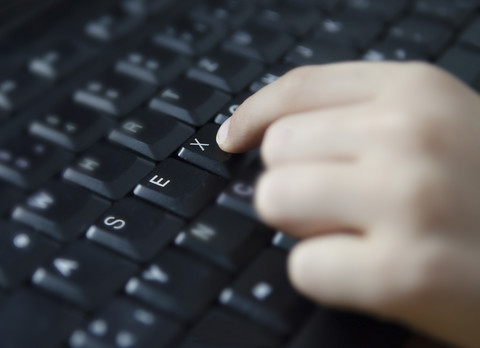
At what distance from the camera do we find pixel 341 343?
0.38 m

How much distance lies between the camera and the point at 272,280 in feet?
1.32

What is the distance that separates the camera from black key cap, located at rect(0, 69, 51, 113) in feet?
1.74

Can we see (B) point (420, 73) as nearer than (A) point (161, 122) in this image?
Yes

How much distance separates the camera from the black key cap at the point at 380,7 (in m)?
0.64

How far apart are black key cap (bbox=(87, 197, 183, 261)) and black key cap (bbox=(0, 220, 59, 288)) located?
29mm

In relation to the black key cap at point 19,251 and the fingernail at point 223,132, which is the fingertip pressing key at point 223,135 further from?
the black key cap at point 19,251

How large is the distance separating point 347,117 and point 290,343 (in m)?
0.13

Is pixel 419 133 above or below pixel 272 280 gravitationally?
above

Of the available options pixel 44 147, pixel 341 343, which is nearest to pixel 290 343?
pixel 341 343

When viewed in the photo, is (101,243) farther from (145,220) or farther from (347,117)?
(347,117)

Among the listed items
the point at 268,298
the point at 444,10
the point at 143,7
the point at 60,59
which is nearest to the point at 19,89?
the point at 60,59

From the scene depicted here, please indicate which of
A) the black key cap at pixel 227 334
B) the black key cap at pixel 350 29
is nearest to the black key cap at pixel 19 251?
the black key cap at pixel 227 334

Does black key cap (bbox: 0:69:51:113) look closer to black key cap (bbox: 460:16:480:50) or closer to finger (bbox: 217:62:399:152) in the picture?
finger (bbox: 217:62:399:152)

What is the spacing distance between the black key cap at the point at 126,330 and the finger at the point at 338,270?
0.27 ft
